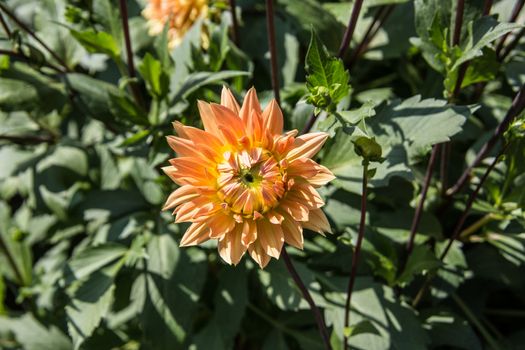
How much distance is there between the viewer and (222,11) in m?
2.05

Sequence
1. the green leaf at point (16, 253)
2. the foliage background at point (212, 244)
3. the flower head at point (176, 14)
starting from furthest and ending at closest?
1. the green leaf at point (16, 253)
2. the flower head at point (176, 14)
3. the foliage background at point (212, 244)

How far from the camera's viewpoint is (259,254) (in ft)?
3.87

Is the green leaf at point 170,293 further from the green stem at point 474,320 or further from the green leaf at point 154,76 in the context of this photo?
the green stem at point 474,320

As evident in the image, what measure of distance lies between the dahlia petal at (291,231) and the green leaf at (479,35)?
0.53m

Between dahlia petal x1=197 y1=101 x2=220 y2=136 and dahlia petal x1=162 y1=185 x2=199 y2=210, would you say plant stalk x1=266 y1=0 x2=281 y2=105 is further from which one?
dahlia petal x1=162 y1=185 x2=199 y2=210

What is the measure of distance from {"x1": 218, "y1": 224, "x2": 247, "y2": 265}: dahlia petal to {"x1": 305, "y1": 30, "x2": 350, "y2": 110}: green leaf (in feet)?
1.09

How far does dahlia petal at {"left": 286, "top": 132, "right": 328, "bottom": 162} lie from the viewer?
114 centimetres

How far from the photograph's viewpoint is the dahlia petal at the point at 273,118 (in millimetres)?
1151

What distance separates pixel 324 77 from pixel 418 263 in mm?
588

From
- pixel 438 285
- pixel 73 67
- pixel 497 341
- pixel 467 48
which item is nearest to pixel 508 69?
pixel 467 48

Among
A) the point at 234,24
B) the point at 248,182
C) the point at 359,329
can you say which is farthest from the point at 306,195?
the point at 234,24

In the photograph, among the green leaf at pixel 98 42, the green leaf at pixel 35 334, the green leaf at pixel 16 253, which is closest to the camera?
the green leaf at pixel 98 42

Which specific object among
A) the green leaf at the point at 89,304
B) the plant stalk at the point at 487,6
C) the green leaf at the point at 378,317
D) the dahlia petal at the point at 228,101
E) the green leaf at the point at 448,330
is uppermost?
the plant stalk at the point at 487,6

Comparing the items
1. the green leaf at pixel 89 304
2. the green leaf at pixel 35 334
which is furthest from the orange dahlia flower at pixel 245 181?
the green leaf at pixel 35 334
